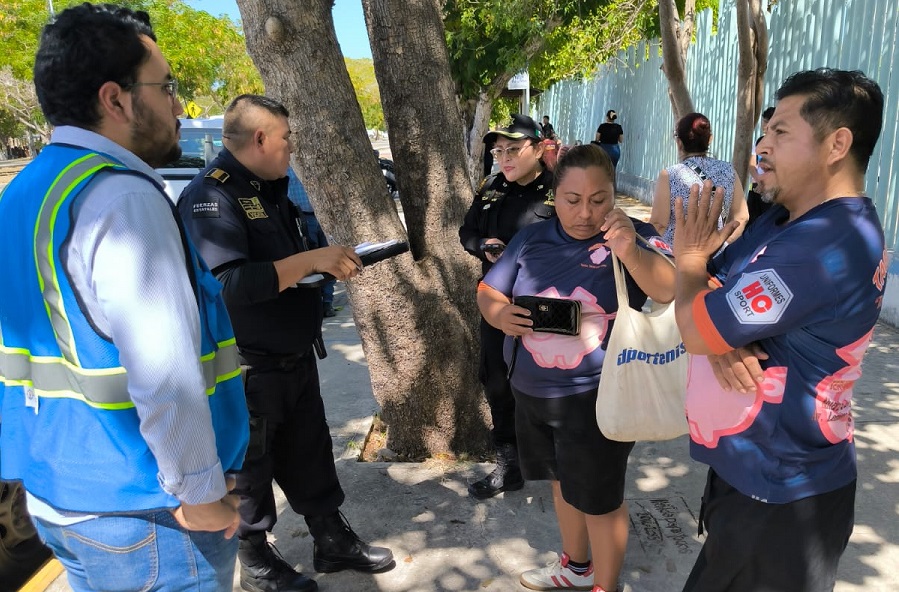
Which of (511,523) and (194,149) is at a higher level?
(194,149)

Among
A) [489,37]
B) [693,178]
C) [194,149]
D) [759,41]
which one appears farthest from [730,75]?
[194,149]

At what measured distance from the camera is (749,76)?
7.37 metres

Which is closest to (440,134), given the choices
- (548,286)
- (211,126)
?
(548,286)

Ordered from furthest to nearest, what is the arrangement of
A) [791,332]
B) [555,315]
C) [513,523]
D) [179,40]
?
[179,40], [513,523], [555,315], [791,332]

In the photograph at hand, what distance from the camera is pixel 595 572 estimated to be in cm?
264

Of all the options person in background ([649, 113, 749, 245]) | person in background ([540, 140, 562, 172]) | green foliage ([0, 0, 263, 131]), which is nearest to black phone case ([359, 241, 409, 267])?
person in background ([540, 140, 562, 172])

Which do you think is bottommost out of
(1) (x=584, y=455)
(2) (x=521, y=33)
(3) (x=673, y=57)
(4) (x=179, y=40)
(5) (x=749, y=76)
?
(1) (x=584, y=455)

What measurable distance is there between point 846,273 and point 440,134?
98.2 inches

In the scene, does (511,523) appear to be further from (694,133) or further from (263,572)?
(694,133)

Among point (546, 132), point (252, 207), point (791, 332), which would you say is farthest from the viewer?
point (546, 132)

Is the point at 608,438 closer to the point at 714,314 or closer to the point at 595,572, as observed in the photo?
the point at 595,572

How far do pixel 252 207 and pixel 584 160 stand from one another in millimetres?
1245

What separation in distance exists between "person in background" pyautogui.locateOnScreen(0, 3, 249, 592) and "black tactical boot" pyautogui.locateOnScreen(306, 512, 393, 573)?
4.61ft

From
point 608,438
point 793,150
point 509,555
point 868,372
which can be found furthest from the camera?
point 868,372
